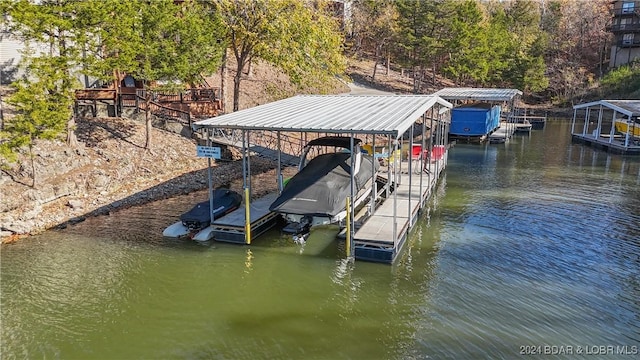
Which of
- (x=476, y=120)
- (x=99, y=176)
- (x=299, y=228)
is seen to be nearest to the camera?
(x=299, y=228)

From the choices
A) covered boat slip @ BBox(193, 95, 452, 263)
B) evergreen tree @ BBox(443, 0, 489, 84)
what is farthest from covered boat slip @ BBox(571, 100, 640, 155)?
covered boat slip @ BBox(193, 95, 452, 263)

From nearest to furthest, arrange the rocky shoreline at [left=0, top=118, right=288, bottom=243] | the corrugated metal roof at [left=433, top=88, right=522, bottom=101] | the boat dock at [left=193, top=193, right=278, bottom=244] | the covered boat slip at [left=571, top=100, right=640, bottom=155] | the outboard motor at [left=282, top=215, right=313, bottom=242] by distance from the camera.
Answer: the outboard motor at [left=282, top=215, right=313, bottom=242], the boat dock at [left=193, top=193, right=278, bottom=244], the rocky shoreline at [left=0, top=118, right=288, bottom=243], the covered boat slip at [left=571, top=100, right=640, bottom=155], the corrugated metal roof at [left=433, top=88, right=522, bottom=101]

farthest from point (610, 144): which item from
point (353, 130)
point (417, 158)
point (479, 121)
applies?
point (353, 130)

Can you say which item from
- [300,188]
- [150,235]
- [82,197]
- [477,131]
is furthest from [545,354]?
[477,131]

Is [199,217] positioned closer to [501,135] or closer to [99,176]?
[99,176]

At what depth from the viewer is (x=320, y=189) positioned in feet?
44.5

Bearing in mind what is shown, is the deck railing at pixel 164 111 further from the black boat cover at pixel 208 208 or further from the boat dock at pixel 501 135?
the boat dock at pixel 501 135

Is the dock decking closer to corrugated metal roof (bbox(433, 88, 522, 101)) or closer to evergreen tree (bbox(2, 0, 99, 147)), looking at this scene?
corrugated metal roof (bbox(433, 88, 522, 101))

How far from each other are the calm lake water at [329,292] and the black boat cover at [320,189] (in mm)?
1225

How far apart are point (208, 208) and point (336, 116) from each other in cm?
493

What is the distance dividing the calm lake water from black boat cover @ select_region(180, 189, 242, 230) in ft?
2.16

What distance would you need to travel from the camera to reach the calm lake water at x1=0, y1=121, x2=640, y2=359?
28.6 ft

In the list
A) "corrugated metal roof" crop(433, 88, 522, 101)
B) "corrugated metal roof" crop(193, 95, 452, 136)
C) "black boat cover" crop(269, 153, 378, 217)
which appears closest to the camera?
"corrugated metal roof" crop(193, 95, 452, 136)

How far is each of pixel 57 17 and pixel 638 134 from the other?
33151 mm
